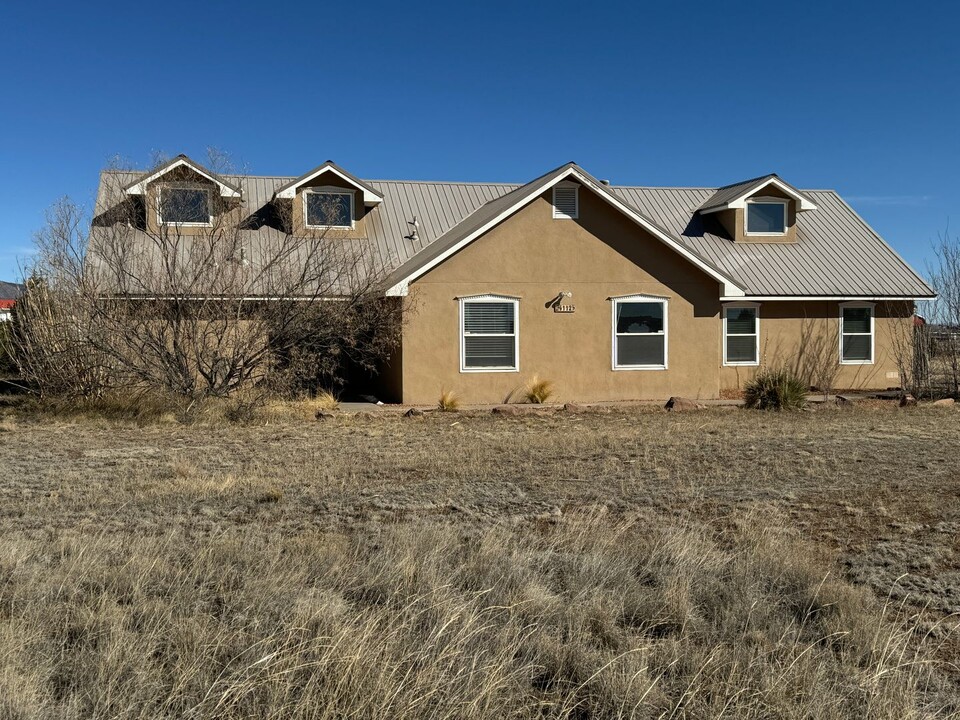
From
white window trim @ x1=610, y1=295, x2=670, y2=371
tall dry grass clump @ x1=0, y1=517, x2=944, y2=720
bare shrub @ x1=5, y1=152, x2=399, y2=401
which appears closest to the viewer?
tall dry grass clump @ x1=0, y1=517, x2=944, y2=720

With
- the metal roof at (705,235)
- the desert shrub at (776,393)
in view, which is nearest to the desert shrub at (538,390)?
the metal roof at (705,235)

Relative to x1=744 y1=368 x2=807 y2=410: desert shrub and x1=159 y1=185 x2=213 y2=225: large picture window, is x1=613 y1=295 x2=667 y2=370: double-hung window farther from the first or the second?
x1=159 y1=185 x2=213 y2=225: large picture window

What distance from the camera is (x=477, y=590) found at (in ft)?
19.3

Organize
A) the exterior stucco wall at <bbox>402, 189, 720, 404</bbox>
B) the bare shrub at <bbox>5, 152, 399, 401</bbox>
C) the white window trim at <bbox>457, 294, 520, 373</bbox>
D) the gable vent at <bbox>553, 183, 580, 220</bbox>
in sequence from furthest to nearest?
the gable vent at <bbox>553, 183, 580, 220</bbox> < the white window trim at <bbox>457, 294, 520, 373</bbox> < the exterior stucco wall at <bbox>402, 189, 720, 404</bbox> < the bare shrub at <bbox>5, 152, 399, 401</bbox>

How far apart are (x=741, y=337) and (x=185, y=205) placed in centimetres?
1411

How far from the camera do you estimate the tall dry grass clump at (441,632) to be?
4.29 m

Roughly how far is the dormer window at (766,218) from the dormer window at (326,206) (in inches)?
438

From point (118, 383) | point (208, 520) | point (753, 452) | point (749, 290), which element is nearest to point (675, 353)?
point (749, 290)

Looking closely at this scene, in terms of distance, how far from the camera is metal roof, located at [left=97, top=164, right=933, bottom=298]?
2322 centimetres

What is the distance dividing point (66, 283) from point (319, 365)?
514 cm

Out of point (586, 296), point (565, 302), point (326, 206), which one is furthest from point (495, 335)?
point (326, 206)

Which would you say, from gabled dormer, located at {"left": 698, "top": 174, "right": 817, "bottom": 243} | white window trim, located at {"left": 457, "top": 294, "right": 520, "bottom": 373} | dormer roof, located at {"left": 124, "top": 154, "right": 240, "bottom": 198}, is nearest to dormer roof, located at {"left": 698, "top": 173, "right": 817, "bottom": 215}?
gabled dormer, located at {"left": 698, "top": 174, "right": 817, "bottom": 243}

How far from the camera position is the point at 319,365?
1828cm

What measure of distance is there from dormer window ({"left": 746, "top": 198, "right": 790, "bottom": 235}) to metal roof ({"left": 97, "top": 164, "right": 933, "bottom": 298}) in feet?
1.54
